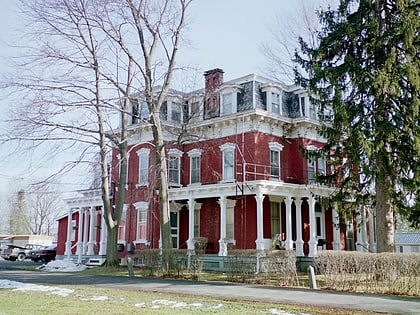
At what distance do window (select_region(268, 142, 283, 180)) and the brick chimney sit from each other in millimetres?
3913

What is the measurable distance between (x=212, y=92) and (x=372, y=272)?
1669 cm

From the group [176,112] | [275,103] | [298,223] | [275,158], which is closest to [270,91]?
[275,103]

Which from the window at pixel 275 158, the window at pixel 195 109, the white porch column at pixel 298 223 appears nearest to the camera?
the white porch column at pixel 298 223

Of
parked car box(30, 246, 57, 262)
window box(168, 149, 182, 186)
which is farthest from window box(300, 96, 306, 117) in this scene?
parked car box(30, 246, 57, 262)

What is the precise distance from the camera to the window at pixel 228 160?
27812mm

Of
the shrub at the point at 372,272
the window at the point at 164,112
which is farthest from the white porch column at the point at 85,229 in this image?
the shrub at the point at 372,272

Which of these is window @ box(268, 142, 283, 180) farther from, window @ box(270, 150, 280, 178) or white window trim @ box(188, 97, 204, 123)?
white window trim @ box(188, 97, 204, 123)

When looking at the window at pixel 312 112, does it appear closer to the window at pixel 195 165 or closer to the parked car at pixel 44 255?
the window at pixel 195 165

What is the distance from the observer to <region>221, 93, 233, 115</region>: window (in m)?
28.6

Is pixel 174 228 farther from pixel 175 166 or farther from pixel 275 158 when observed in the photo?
pixel 275 158

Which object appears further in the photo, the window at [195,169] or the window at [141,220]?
the window at [141,220]

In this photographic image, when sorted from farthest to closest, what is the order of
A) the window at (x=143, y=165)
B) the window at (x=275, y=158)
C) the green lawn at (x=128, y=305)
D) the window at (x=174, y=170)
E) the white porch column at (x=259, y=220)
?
1. the window at (x=143, y=165)
2. the window at (x=174, y=170)
3. the window at (x=275, y=158)
4. the white porch column at (x=259, y=220)
5. the green lawn at (x=128, y=305)

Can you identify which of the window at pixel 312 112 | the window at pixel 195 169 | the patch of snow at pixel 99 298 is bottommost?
the patch of snow at pixel 99 298

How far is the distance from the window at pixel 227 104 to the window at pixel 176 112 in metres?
4.12
